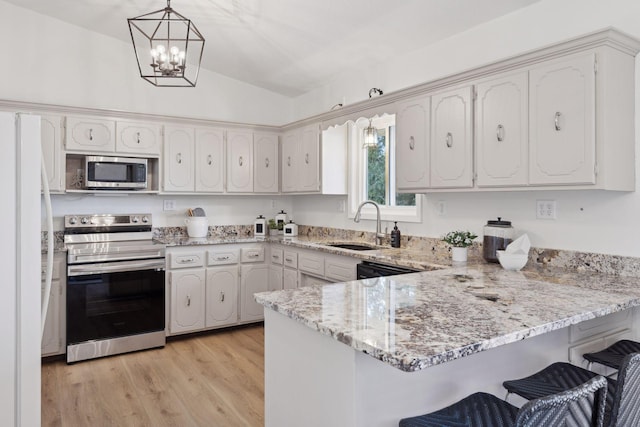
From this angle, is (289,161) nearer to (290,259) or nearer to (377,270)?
(290,259)

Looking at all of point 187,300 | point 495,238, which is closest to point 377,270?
point 495,238

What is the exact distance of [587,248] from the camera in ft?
7.97

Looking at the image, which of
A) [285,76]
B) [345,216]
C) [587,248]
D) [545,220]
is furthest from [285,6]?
[587,248]

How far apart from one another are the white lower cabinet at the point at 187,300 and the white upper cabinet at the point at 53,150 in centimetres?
123

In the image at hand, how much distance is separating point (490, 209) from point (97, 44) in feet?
12.6

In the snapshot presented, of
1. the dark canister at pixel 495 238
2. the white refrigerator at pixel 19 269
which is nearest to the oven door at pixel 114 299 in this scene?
the white refrigerator at pixel 19 269

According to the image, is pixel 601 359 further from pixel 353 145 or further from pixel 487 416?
pixel 353 145

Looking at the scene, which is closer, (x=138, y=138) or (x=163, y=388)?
(x=163, y=388)

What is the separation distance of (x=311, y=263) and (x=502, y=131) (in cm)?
195

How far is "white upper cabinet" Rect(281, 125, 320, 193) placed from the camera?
4277mm

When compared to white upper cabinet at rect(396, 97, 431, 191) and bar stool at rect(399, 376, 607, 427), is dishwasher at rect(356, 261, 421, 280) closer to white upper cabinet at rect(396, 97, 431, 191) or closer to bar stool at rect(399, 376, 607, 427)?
white upper cabinet at rect(396, 97, 431, 191)

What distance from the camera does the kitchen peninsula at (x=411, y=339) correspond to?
1188 mm

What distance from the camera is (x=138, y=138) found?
13.1 ft

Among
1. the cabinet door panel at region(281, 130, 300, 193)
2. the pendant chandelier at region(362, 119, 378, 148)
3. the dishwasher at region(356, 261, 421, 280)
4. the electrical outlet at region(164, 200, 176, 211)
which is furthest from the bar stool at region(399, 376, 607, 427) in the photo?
the electrical outlet at region(164, 200, 176, 211)
